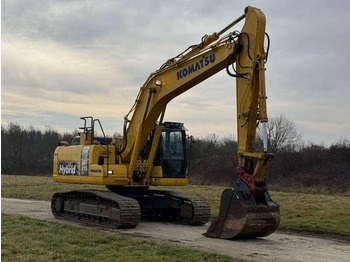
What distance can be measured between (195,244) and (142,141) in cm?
433

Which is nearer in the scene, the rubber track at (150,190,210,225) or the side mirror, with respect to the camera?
the rubber track at (150,190,210,225)

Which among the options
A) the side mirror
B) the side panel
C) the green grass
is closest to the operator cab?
the side panel

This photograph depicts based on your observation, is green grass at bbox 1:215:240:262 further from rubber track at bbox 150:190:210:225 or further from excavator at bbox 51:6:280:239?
rubber track at bbox 150:190:210:225

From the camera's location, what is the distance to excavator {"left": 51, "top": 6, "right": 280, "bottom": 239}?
10.1 metres

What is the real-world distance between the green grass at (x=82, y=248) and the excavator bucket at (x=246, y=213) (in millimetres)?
1317

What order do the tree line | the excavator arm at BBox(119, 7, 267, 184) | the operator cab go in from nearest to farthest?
1. the excavator arm at BBox(119, 7, 267, 184)
2. the operator cab
3. the tree line

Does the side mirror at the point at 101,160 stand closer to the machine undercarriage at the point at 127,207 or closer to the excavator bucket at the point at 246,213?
the machine undercarriage at the point at 127,207

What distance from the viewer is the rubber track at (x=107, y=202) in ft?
40.2

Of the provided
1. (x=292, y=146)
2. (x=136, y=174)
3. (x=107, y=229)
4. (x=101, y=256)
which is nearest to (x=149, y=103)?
(x=136, y=174)

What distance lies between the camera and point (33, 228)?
11.8 meters

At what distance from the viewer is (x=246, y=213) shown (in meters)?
9.74

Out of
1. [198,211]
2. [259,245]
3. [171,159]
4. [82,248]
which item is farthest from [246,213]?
[171,159]

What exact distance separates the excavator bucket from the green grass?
1317 millimetres

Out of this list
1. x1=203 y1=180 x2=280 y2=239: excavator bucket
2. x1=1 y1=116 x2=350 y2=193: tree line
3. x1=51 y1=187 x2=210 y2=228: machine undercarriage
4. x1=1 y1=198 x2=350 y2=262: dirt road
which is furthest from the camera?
x1=1 y1=116 x2=350 y2=193: tree line
